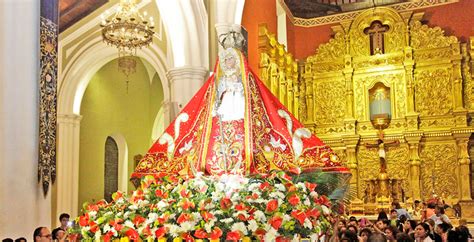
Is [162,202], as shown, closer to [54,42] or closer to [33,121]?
[33,121]

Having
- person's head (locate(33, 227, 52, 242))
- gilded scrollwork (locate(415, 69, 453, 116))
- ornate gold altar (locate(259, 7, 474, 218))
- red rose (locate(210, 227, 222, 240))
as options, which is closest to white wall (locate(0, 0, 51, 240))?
person's head (locate(33, 227, 52, 242))

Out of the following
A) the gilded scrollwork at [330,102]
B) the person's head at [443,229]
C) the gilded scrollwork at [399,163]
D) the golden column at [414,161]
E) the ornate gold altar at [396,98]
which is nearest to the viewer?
the person's head at [443,229]

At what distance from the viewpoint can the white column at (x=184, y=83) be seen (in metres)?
10.4

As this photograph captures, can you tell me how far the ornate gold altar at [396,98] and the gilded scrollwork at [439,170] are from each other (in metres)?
0.03

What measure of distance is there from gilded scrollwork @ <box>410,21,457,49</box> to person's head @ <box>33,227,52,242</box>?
1333 cm

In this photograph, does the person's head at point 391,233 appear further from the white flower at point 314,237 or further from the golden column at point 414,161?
the golden column at point 414,161

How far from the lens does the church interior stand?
1412 centimetres

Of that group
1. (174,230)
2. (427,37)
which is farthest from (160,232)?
(427,37)

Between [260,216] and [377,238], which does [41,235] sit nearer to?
[377,238]

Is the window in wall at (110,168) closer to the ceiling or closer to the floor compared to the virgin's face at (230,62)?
closer to the floor

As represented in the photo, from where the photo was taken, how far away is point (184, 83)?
34.3 feet

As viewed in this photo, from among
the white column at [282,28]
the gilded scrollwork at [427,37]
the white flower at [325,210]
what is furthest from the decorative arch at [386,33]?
the white flower at [325,210]

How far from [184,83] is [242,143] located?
628cm

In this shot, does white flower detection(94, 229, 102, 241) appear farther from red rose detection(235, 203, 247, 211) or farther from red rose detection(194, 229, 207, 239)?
red rose detection(235, 203, 247, 211)
